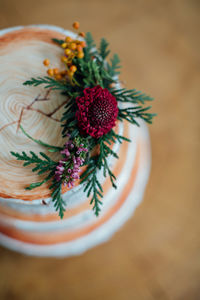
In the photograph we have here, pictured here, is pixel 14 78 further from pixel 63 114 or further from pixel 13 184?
pixel 13 184

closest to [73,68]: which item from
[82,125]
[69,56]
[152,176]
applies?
[69,56]

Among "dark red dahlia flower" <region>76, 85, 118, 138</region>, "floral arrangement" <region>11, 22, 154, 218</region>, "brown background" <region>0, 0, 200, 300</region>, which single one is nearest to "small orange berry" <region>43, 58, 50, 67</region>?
"floral arrangement" <region>11, 22, 154, 218</region>

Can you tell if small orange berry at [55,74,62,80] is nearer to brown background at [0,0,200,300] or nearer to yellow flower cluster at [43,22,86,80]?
yellow flower cluster at [43,22,86,80]

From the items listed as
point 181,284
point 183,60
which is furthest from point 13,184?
point 183,60

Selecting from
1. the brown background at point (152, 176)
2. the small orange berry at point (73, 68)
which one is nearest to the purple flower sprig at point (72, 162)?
the small orange berry at point (73, 68)

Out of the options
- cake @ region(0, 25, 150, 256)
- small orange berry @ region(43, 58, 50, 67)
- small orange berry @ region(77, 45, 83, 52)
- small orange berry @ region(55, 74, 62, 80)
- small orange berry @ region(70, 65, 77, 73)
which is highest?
small orange berry @ region(77, 45, 83, 52)

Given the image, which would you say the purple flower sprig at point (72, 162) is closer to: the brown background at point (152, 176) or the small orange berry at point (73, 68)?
the small orange berry at point (73, 68)

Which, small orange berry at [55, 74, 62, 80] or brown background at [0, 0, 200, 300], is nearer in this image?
small orange berry at [55, 74, 62, 80]
